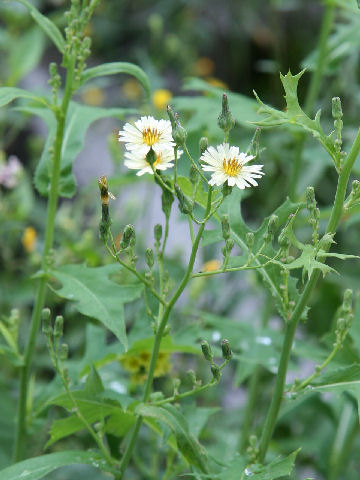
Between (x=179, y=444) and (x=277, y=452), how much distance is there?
1.06 meters

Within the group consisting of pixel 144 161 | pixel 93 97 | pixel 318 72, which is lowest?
pixel 144 161

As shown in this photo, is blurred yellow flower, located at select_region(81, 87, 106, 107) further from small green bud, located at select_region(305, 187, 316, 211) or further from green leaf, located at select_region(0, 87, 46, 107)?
small green bud, located at select_region(305, 187, 316, 211)

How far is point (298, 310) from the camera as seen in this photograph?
43.4 inches

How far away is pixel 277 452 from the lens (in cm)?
205

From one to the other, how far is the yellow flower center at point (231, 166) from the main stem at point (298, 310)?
17 centimetres

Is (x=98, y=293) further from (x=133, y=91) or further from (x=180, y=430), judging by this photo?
(x=133, y=91)

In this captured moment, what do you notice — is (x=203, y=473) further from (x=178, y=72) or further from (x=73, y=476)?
(x=178, y=72)

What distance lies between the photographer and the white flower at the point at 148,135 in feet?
3.24

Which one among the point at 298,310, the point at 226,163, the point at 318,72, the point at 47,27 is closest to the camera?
the point at 226,163

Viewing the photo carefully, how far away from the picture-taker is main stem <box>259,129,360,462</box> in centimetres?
106

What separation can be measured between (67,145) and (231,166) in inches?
22.7

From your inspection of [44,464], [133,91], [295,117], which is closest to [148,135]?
[295,117]

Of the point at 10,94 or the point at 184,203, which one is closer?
the point at 184,203

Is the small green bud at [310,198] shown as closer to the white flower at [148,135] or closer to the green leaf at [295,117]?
the green leaf at [295,117]
